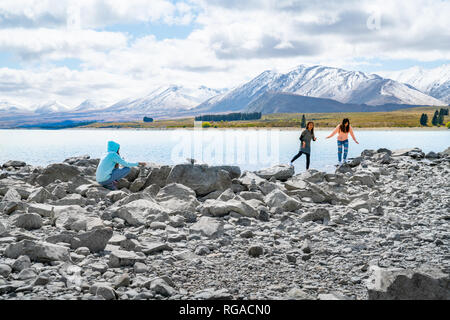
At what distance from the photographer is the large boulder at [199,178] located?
39.4 feet

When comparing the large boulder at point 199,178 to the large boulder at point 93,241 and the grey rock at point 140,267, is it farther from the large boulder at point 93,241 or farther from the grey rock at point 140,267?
the grey rock at point 140,267

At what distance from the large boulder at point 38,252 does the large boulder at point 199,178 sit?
6.23 meters

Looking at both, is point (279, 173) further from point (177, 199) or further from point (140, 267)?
point (140, 267)

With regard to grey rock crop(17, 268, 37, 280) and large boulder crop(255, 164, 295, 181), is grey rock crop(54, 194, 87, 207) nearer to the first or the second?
grey rock crop(17, 268, 37, 280)

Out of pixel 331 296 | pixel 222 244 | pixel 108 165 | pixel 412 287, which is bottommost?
pixel 222 244

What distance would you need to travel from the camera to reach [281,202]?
32.4 feet

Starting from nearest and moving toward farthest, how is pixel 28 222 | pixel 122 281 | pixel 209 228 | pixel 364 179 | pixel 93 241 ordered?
pixel 122 281 < pixel 93 241 < pixel 209 228 < pixel 28 222 < pixel 364 179

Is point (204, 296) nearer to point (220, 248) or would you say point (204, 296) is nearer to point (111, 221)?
point (220, 248)

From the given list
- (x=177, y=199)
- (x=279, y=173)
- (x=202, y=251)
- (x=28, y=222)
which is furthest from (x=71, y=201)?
(x=279, y=173)

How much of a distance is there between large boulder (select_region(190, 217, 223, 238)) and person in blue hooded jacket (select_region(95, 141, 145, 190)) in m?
5.00

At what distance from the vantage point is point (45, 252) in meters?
5.75

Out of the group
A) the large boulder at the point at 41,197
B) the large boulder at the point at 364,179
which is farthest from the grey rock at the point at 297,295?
the large boulder at the point at 364,179

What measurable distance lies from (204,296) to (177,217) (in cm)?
404

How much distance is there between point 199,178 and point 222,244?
519 centimetres
